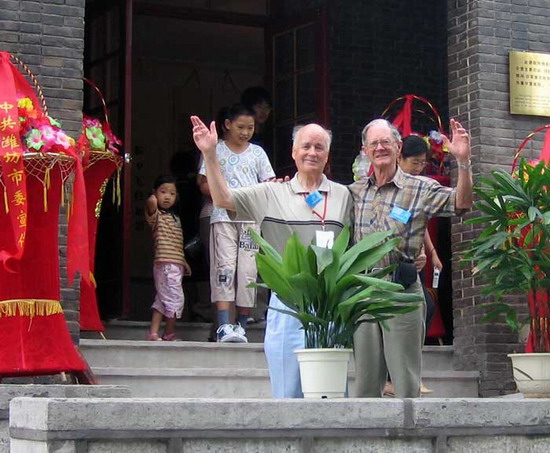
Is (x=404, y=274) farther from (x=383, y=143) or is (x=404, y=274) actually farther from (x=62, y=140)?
(x=62, y=140)

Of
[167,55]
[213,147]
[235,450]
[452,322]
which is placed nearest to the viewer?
[235,450]

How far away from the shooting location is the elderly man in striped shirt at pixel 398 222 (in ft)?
18.2

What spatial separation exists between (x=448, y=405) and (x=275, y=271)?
0.89 meters

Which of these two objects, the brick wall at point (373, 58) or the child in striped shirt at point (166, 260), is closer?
the child in striped shirt at point (166, 260)

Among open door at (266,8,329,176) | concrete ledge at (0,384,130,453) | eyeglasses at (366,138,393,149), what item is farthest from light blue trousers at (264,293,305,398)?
open door at (266,8,329,176)

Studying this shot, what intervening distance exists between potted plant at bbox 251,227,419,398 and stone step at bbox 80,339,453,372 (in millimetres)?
3143

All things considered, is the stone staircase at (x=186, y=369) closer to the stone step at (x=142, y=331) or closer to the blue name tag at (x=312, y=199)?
the stone step at (x=142, y=331)

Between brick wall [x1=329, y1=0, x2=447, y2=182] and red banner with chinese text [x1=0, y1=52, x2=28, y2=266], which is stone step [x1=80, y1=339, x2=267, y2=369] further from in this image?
A: brick wall [x1=329, y1=0, x2=447, y2=182]

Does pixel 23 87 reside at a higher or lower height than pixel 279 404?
higher

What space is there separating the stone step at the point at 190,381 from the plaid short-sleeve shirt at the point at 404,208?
2.45 m

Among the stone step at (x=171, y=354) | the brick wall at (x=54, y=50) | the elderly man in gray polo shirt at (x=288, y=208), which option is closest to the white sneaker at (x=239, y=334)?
the stone step at (x=171, y=354)

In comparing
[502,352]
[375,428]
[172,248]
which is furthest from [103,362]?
[375,428]

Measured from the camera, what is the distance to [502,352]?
29.8 ft

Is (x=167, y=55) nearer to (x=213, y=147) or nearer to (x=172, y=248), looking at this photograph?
(x=172, y=248)
